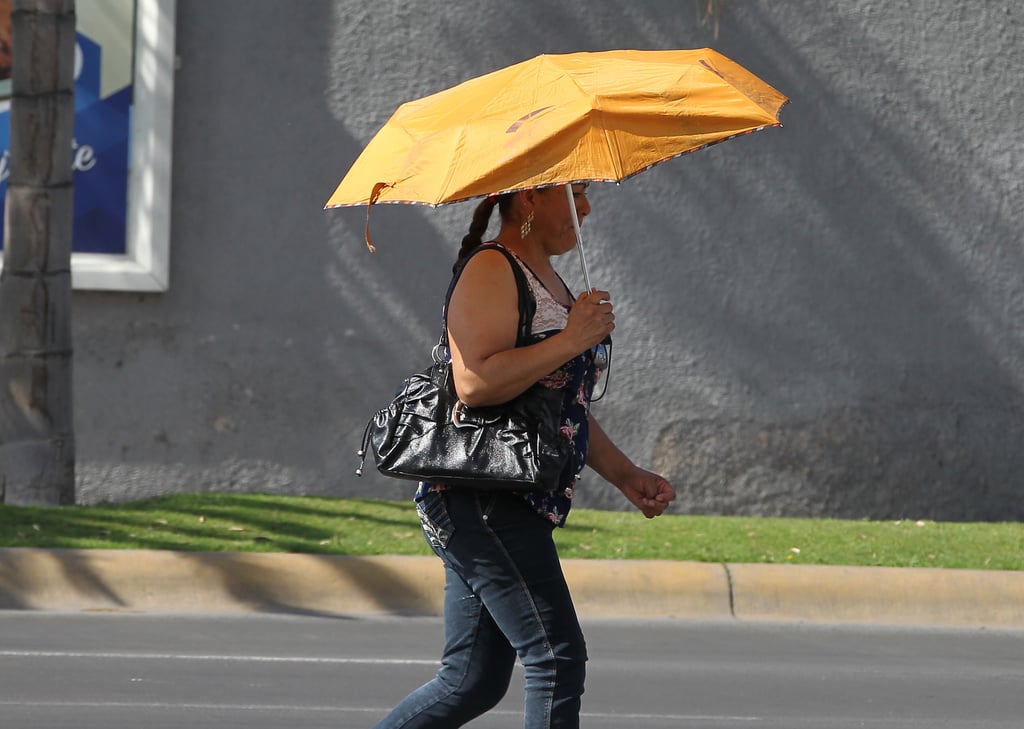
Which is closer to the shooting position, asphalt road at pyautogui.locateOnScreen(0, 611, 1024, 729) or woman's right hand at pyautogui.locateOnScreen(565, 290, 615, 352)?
woman's right hand at pyautogui.locateOnScreen(565, 290, 615, 352)

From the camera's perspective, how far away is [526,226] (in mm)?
3748

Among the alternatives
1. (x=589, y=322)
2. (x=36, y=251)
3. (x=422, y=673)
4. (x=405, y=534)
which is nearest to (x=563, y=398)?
(x=589, y=322)

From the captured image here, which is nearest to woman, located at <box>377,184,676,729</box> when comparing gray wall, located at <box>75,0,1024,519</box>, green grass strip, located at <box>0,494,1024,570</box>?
green grass strip, located at <box>0,494,1024,570</box>

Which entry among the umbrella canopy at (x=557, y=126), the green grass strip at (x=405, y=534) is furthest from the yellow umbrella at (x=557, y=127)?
the green grass strip at (x=405, y=534)

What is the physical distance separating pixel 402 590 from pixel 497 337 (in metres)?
4.63

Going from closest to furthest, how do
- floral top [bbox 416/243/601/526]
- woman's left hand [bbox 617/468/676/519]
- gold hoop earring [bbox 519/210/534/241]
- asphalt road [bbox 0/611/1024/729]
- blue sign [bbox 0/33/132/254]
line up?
floral top [bbox 416/243/601/526]
gold hoop earring [bbox 519/210/534/241]
woman's left hand [bbox 617/468/676/519]
asphalt road [bbox 0/611/1024/729]
blue sign [bbox 0/33/132/254]

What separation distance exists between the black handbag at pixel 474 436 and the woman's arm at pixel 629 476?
0.35m

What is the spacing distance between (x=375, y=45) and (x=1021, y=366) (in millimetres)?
5034

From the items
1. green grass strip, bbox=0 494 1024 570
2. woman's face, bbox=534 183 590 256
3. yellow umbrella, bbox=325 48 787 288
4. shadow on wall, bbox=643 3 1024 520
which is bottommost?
green grass strip, bbox=0 494 1024 570

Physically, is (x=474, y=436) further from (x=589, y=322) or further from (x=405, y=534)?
(x=405, y=534)

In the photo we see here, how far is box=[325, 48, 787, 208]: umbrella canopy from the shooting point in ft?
11.5

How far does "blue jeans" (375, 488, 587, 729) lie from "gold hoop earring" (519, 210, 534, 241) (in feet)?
2.01

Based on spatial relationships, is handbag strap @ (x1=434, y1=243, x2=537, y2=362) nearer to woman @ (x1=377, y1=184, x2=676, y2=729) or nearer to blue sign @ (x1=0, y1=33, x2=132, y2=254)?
woman @ (x1=377, y1=184, x2=676, y2=729)

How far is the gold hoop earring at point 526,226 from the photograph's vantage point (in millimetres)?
3738
